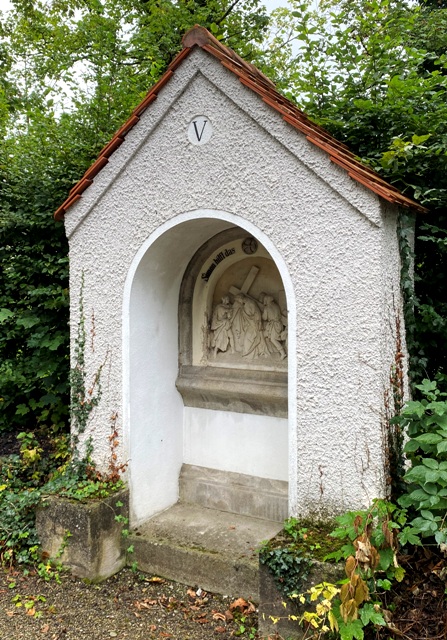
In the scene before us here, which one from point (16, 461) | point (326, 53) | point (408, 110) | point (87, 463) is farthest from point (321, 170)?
point (16, 461)

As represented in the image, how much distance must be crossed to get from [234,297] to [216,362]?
688mm

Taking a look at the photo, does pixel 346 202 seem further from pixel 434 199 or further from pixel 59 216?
pixel 59 216

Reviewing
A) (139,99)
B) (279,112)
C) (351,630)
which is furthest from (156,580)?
(139,99)

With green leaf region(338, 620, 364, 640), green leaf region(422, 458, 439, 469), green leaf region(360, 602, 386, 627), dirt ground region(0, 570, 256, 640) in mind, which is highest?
green leaf region(422, 458, 439, 469)

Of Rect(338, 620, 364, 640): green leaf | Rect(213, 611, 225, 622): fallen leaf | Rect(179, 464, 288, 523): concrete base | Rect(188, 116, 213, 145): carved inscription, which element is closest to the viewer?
Rect(338, 620, 364, 640): green leaf

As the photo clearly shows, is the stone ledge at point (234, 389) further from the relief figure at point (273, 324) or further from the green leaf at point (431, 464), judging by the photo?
the green leaf at point (431, 464)

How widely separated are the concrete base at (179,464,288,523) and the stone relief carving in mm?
1169

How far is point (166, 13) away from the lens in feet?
30.0

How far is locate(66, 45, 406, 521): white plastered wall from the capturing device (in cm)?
363

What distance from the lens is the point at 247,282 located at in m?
5.19

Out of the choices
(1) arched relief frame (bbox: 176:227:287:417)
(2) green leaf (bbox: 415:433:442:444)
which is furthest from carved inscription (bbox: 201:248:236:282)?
(2) green leaf (bbox: 415:433:442:444)

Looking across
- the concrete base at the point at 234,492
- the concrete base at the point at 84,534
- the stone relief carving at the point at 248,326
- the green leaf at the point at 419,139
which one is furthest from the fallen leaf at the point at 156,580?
the green leaf at the point at 419,139

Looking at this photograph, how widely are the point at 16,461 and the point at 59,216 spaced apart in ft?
8.59

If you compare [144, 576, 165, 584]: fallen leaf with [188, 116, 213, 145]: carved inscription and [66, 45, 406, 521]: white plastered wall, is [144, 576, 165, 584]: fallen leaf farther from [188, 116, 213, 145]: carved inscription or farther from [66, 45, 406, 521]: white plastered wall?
[188, 116, 213, 145]: carved inscription
